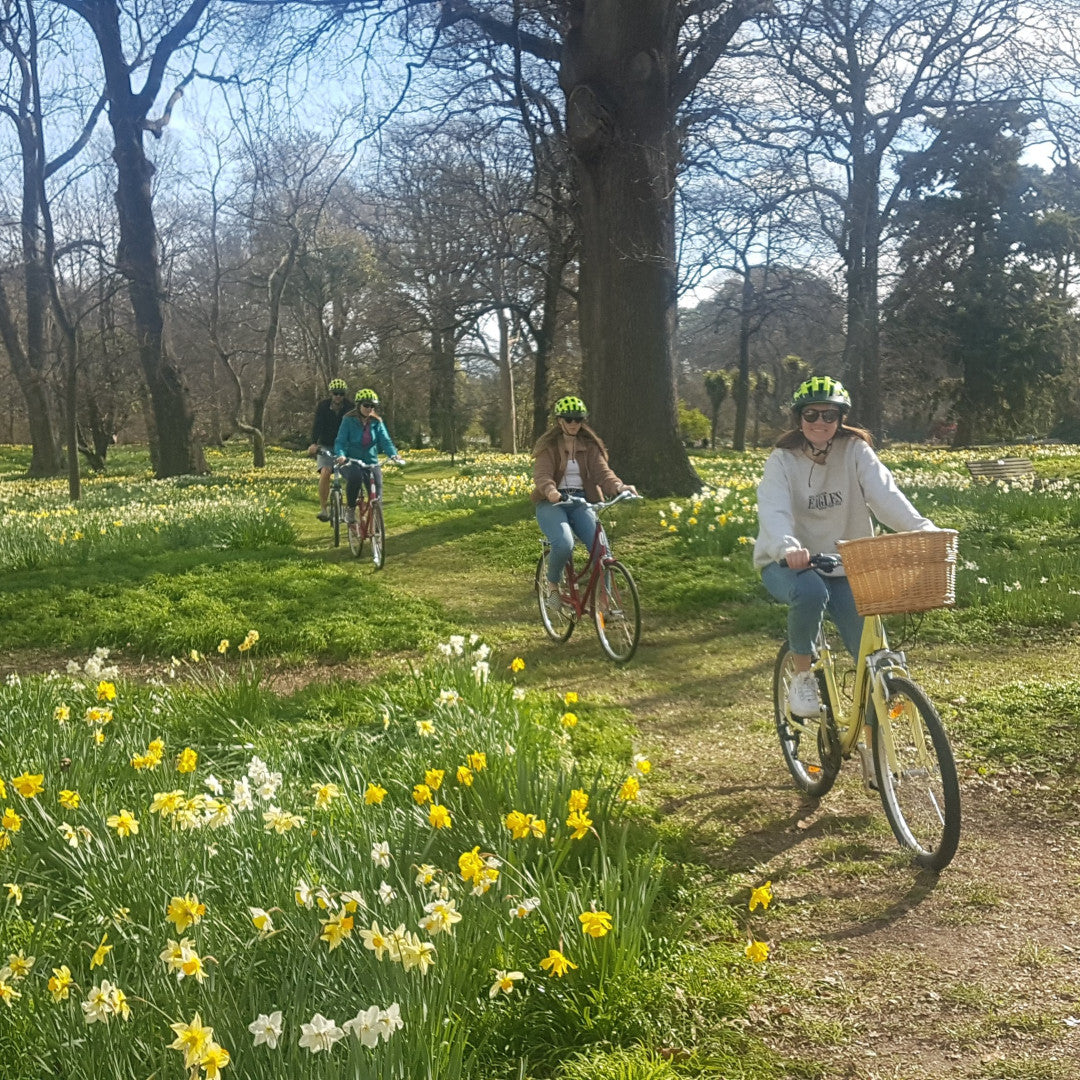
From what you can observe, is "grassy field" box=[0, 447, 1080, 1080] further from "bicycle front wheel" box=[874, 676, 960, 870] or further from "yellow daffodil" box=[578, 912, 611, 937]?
"bicycle front wheel" box=[874, 676, 960, 870]

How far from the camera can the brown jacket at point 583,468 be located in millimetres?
7387

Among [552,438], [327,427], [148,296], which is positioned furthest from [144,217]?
[552,438]

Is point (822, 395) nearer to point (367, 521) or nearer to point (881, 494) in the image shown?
point (881, 494)

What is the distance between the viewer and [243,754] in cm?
472

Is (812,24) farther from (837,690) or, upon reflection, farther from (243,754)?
(243,754)

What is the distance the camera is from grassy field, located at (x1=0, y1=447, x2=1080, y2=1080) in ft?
7.76

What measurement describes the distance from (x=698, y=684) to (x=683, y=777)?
69.3 inches

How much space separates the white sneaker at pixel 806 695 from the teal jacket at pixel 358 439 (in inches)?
306

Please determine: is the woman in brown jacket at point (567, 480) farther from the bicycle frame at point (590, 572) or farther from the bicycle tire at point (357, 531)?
the bicycle tire at point (357, 531)

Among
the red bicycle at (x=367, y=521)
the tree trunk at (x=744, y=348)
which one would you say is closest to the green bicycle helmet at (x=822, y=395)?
the red bicycle at (x=367, y=521)

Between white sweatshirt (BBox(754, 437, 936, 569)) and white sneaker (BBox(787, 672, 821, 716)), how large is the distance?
1.73 feet

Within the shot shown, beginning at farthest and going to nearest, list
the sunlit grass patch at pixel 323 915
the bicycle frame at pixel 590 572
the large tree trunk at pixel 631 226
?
the large tree trunk at pixel 631 226 → the bicycle frame at pixel 590 572 → the sunlit grass patch at pixel 323 915

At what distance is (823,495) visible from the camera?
4.41 meters

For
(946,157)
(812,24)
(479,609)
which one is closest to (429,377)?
(946,157)
